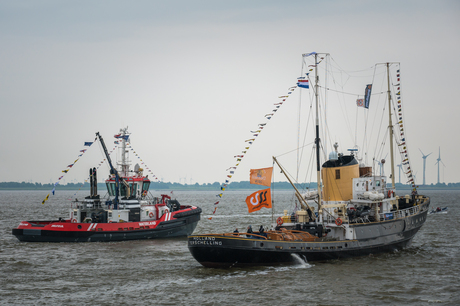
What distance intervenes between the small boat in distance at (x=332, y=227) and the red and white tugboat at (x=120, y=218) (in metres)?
15.4

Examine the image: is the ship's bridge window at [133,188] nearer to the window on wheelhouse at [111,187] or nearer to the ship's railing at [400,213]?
the window on wheelhouse at [111,187]

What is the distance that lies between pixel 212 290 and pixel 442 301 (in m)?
11.6

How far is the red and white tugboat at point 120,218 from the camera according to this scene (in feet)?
138

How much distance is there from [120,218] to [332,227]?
21.9 meters

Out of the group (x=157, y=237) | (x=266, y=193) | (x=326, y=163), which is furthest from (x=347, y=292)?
(x=157, y=237)

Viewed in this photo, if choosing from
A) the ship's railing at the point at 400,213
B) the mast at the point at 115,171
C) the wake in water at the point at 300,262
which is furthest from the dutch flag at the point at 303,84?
the mast at the point at 115,171

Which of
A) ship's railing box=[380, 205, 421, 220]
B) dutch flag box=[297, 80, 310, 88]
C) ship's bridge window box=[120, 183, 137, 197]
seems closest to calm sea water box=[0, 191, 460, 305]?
ship's railing box=[380, 205, 421, 220]

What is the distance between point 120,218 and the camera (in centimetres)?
4438

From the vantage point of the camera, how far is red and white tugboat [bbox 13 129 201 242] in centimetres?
4206

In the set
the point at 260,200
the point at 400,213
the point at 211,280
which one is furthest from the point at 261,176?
the point at 400,213

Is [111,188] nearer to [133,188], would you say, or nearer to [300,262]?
[133,188]

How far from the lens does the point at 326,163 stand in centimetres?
3691

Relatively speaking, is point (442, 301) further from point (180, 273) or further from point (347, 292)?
point (180, 273)

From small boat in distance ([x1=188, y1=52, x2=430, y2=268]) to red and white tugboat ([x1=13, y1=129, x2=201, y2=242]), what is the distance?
15.4 meters
